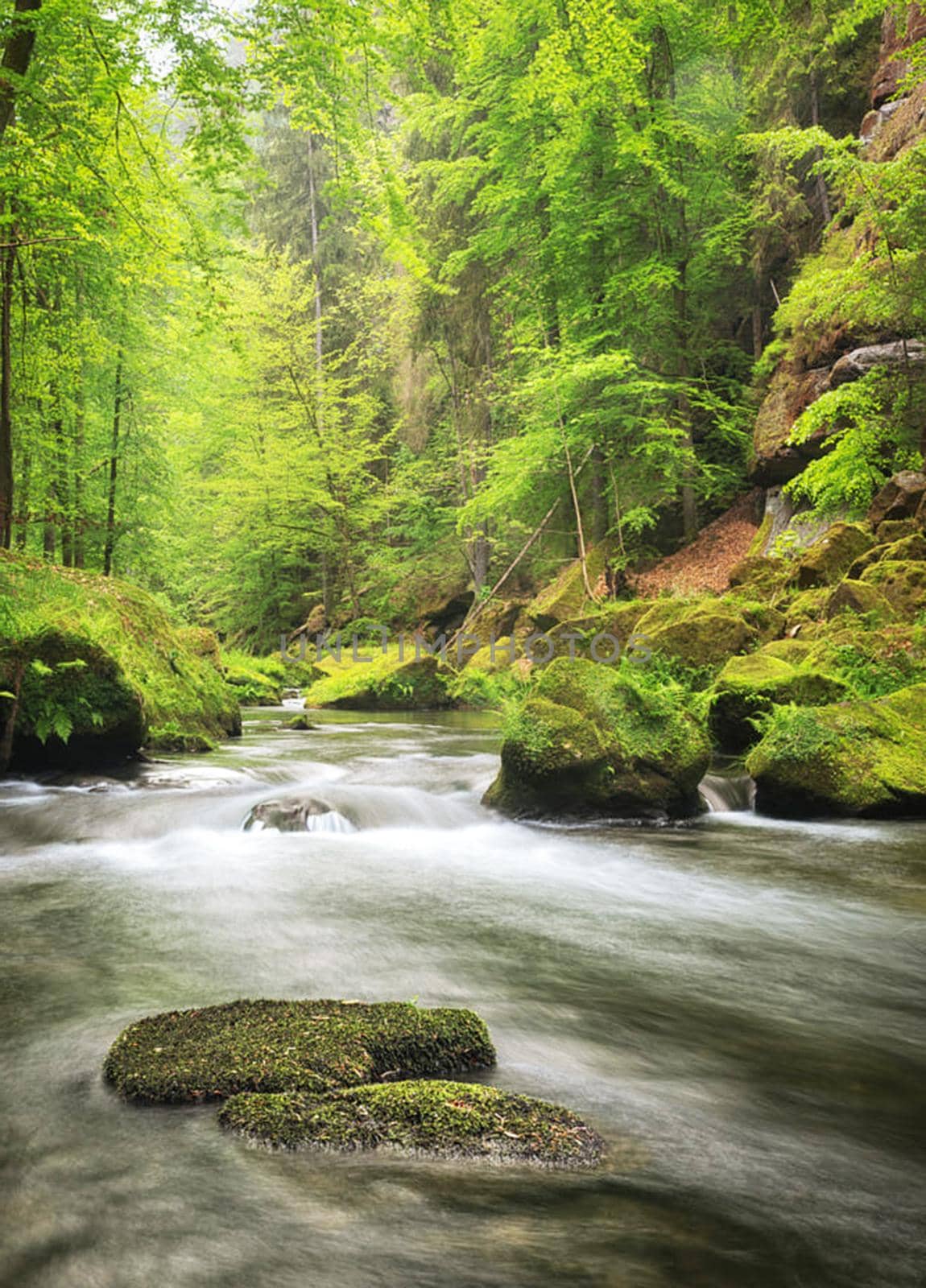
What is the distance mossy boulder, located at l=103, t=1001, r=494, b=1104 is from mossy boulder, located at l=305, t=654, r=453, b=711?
567 inches

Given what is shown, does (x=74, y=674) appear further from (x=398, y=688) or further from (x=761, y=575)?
(x=398, y=688)

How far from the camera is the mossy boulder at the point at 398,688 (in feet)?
56.3

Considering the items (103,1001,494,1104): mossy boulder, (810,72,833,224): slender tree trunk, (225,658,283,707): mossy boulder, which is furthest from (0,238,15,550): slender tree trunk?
(810,72,833,224): slender tree trunk

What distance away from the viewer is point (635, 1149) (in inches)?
86.0

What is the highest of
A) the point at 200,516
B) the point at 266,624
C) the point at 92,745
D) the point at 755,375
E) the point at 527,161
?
the point at 527,161

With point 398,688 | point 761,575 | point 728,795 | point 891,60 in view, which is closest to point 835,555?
point 761,575

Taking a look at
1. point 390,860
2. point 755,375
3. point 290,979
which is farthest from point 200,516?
point 290,979

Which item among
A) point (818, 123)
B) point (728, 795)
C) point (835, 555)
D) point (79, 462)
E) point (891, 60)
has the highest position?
point (818, 123)

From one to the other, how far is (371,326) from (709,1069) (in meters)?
29.0

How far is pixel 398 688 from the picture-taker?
677 inches

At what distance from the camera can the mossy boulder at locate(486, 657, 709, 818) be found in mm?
6984

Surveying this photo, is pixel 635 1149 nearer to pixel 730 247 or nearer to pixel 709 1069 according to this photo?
pixel 709 1069

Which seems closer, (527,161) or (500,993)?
(500,993)

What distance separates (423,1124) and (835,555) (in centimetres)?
1075
